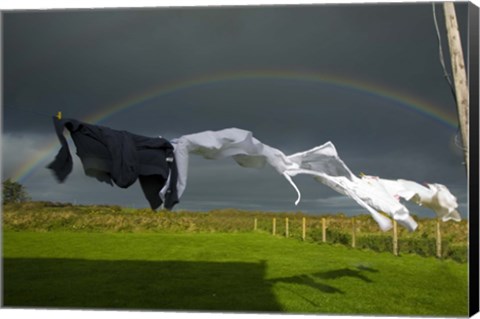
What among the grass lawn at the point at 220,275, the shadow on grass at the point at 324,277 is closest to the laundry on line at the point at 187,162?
the grass lawn at the point at 220,275

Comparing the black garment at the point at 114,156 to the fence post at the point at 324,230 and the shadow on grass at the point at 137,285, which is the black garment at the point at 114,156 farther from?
the fence post at the point at 324,230

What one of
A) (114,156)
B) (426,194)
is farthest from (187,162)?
(426,194)

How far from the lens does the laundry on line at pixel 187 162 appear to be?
3330 millimetres

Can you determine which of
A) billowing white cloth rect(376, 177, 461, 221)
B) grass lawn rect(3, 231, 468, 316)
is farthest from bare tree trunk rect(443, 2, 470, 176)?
grass lawn rect(3, 231, 468, 316)

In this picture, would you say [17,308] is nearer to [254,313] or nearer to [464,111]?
[254,313]

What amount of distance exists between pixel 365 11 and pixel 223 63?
4.61ft

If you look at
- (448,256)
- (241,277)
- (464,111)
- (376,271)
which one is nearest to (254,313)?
(241,277)

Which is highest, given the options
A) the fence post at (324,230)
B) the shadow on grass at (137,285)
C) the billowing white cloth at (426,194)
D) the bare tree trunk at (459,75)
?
the bare tree trunk at (459,75)

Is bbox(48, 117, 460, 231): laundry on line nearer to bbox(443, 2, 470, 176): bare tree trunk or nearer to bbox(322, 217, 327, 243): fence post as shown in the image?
bbox(443, 2, 470, 176): bare tree trunk

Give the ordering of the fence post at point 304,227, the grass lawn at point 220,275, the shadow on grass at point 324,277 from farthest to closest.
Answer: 1. the fence post at point 304,227
2. the shadow on grass at point 324,277
3. the grass lawn at point 220,275

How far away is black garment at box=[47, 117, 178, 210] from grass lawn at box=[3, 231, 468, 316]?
2.40 meters

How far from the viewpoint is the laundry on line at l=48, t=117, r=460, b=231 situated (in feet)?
10.9

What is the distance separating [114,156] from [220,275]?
3.22 metres

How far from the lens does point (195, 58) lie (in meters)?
6.00
